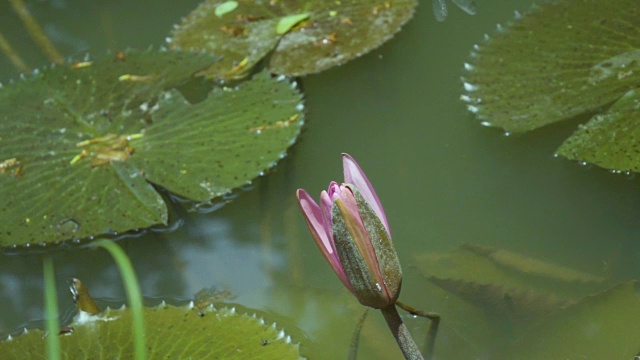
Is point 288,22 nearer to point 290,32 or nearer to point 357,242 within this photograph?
point 290,32

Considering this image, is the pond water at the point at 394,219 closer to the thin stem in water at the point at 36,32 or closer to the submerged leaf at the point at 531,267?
the submerged leaf at the point at 531,267

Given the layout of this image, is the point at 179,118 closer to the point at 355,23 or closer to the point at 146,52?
the point at 146,52

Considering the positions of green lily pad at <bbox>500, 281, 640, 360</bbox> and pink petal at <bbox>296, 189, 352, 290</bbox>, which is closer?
pink petal at <bbox>296, 189, 352, 290</bbox>

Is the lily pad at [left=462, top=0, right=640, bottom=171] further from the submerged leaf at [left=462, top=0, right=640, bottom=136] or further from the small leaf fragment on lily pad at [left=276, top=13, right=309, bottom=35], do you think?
the small leaf fragment on lily pad at [left=276, top=13, right=309, bottom=35]

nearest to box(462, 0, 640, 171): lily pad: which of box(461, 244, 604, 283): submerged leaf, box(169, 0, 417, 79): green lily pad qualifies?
box(461, 244, 604, 283): submerged leaf

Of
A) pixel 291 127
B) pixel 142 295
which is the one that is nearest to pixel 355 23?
pixel 291 127

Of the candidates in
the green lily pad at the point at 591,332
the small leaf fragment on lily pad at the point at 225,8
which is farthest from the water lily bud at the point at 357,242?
the small leaf fragment on lily pad at the point at 225,8

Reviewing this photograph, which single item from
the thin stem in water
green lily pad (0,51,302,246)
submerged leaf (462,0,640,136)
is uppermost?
the thin stem in water
